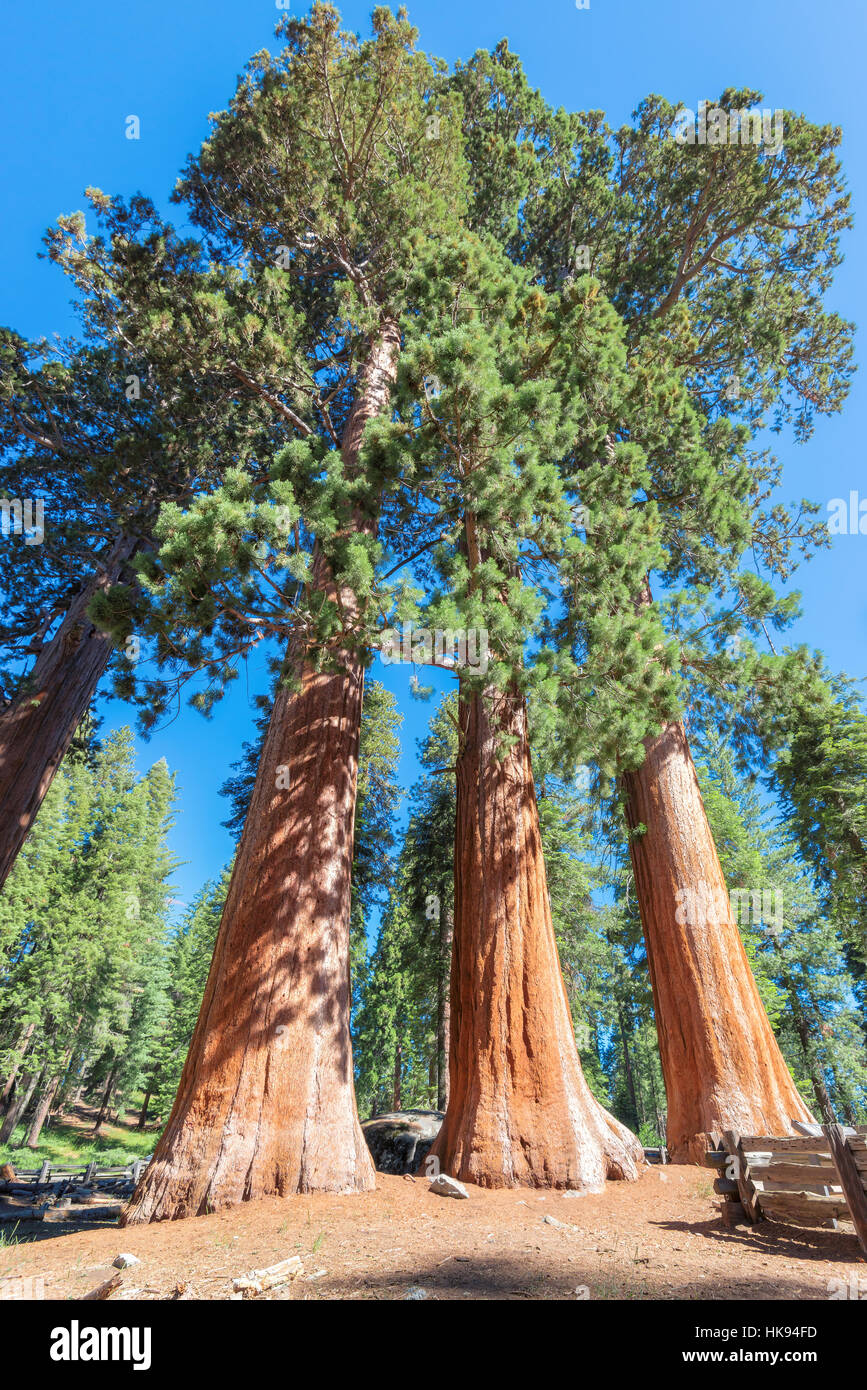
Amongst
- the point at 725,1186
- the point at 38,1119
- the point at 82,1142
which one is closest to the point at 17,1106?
the point at 38,1119

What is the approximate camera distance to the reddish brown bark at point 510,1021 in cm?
482

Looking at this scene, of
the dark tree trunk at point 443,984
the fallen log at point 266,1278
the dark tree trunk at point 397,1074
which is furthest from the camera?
the dark tree trunk at point 397,1074

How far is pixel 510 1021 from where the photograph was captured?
17.4 feet

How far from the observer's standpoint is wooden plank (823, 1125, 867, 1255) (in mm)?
3352

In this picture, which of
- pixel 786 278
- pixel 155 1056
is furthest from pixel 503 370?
pixel 155 1056

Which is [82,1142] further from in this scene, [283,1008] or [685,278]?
[685,278]

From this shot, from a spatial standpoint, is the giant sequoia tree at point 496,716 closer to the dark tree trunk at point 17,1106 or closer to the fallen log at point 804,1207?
the fallen log at point 804,1207

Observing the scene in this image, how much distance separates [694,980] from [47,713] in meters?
10.2

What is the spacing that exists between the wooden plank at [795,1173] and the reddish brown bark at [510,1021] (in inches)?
47.5

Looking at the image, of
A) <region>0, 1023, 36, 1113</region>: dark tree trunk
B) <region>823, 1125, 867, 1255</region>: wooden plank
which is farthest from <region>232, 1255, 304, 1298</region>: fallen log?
<region>0, 1023, 36, 1113</region>: dark tree trunk

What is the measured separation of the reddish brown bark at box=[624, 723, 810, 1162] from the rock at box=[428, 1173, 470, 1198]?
309cm

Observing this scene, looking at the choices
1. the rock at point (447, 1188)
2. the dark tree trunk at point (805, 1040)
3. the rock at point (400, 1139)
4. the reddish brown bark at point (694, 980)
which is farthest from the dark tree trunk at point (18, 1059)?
the dark tree trunk at point (805, 1040)

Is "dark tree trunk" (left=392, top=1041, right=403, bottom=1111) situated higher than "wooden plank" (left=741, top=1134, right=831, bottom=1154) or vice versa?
"wooden plank" (left=741, top=1134, right=831, bottom=1154)

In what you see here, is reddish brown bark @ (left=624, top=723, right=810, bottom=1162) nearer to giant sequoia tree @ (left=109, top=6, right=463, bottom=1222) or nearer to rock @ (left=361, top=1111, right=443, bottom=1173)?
rock @ (left=361, top=1111, right=443, bottom=1173)
